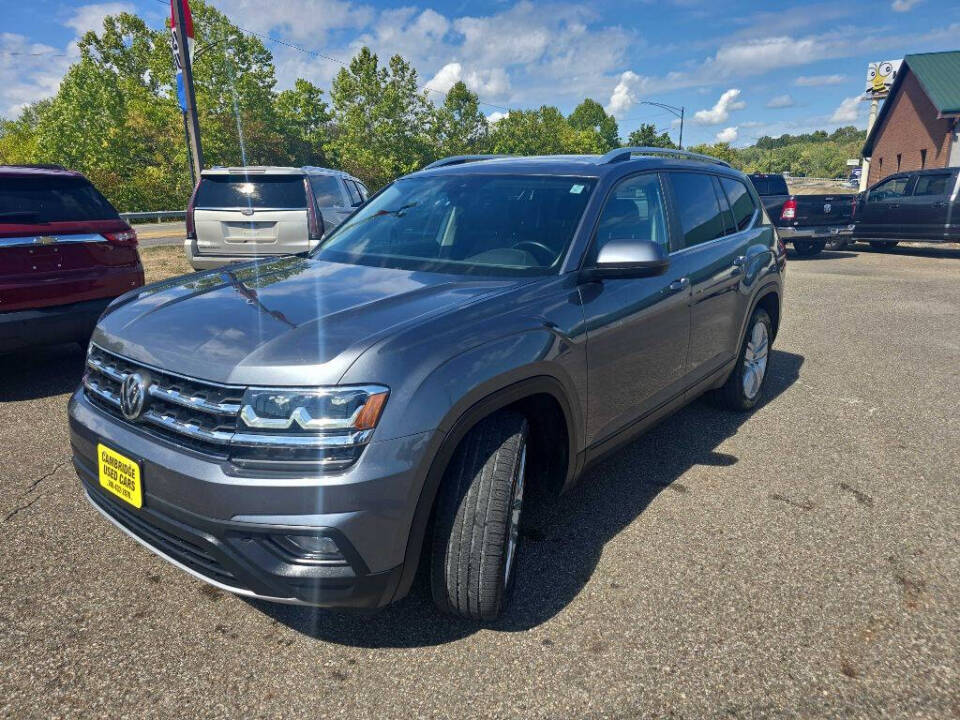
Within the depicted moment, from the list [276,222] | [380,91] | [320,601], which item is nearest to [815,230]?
[276,222]

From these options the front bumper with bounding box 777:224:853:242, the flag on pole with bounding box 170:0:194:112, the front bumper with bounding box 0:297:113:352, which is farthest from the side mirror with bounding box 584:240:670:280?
the front bumper with bounding box 777:224:853:242

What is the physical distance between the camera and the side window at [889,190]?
15547 mm

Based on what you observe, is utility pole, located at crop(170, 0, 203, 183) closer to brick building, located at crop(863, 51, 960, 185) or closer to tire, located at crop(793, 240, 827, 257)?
tire, located at crop(793, 240, 827, 257)

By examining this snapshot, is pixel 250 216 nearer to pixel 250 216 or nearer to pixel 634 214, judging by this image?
pixel 250 216

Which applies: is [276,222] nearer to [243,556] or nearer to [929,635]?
[243,556]

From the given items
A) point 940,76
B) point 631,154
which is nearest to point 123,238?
point 631,154

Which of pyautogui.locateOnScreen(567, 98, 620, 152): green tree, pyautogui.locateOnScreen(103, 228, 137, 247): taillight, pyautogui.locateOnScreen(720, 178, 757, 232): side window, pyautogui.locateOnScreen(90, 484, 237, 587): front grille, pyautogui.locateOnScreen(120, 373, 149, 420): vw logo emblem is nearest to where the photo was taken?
pyautogui.locateOnScreen(90, 484, 237, 587): front grille

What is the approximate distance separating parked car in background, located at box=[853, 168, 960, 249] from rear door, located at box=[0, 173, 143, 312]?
1604 cm

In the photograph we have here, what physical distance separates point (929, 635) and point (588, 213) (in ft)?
7.09

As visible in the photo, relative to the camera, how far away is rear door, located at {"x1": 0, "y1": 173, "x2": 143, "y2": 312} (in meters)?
4.81

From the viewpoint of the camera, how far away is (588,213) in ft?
10.2

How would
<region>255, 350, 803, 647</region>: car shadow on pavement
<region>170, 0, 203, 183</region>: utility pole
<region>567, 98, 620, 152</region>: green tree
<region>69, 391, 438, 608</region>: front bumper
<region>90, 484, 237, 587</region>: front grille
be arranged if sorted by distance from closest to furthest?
<region>69, 391, 438, 608</region>: front bumper
<region>90, 484, 237, 587</region>: front grille
<region>255, 350, 803, 647</region>: car shadow on pavement
<region>170, 0, 203, 183</region>: utility pole
<region>567, 98, 620, 152</region>: green tree

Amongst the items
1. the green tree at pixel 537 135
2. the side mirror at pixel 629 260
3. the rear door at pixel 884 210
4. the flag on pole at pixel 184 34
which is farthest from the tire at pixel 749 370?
the green tree at pixel 537 135

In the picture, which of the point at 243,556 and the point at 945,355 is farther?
the point at 945,355
